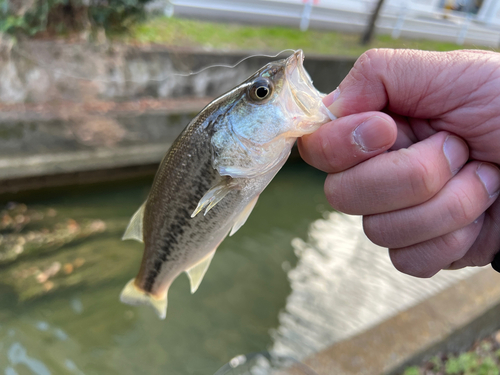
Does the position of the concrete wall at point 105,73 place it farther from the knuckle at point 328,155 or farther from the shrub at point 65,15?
the knuckle at point 328,155

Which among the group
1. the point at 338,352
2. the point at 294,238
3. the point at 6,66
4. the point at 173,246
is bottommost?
the point at 294,238

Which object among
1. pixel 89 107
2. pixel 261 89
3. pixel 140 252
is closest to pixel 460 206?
pixel 261 89

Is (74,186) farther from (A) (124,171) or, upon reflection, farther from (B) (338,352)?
(B) (338,352)

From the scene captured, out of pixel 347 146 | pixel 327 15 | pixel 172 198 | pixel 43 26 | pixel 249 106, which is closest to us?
pixel 347 146

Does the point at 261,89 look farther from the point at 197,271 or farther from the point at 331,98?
the point at 197,271

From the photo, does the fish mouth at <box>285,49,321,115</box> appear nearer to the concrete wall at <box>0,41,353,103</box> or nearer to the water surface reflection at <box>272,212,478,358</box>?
the water surface reflection at <box>272,212,478,358</box>

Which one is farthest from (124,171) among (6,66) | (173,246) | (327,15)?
(327,15)
